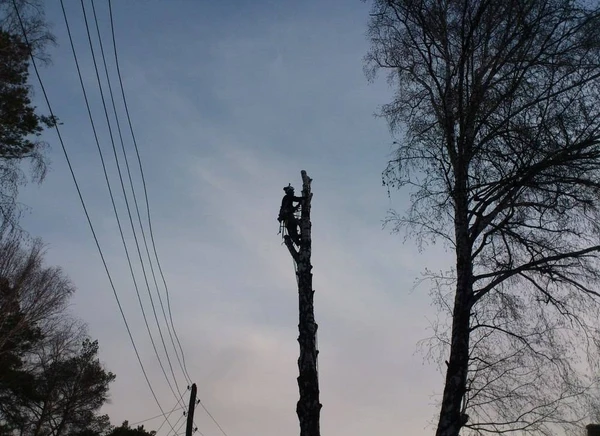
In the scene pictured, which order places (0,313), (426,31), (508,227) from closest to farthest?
(508,227)
(426,31)
(0,313)

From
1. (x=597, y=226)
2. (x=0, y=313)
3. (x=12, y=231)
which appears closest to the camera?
(x=597, y=226)

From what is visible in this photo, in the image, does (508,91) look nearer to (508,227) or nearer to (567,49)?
(567,49)

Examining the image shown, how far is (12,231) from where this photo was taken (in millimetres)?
15805

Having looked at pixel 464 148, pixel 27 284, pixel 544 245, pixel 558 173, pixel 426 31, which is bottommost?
pixel 544 245

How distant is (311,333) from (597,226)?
4230 mm

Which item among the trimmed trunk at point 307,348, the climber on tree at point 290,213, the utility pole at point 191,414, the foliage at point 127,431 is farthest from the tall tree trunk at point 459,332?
the foliage at point 127,431

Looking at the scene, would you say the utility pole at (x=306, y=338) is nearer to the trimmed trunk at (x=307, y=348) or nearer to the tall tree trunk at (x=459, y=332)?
the trimmed trunk at (x=307, y=348)

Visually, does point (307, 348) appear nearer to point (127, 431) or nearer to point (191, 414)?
point (191, 414)

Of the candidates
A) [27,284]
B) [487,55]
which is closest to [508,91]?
[487,55]

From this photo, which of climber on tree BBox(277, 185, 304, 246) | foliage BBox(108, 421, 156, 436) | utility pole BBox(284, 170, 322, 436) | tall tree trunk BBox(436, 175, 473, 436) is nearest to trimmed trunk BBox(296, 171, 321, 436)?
utility pole BBox(284, 170, 322, 436)

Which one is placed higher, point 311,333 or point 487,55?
point 487,55

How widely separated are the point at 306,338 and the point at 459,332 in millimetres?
2108

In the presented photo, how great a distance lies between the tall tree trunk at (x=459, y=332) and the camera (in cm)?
809

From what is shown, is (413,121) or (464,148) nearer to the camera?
(464,148)
